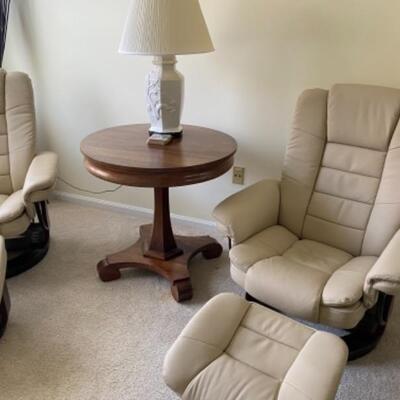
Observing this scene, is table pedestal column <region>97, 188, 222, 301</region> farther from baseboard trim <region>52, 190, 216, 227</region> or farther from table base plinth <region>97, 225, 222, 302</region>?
baseboard trim <region>52, 190, 216, 227</region>

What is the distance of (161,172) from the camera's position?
1.70 meters

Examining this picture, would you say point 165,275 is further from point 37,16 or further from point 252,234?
point 37,16

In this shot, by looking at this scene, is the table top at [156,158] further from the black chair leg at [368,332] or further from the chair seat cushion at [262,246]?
the black chair leg at [368,332]

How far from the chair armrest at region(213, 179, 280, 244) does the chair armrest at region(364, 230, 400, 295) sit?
54 cm

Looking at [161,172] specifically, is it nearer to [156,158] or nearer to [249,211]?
[156,158]

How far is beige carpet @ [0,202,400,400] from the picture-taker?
158 centimetres

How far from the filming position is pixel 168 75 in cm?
189

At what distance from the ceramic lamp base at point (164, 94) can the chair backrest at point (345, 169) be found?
0.55m

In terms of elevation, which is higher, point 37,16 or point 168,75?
point 37,16

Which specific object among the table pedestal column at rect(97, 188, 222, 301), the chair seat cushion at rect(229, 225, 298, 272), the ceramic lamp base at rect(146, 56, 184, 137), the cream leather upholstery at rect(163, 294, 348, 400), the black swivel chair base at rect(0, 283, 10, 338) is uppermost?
the ceramic lamp base at rect(146, 56, 184, 137)

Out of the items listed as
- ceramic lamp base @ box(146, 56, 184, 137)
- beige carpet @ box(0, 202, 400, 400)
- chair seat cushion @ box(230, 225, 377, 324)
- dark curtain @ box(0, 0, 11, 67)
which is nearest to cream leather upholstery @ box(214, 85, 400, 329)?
chair seat cushion @ box(230, 225, 377, 324)

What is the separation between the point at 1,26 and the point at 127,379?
2.09 meters

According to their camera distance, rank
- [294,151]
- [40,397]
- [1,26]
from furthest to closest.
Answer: [1,26] < [294,151] < [40,397]

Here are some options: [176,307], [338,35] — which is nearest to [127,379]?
[176,307]
